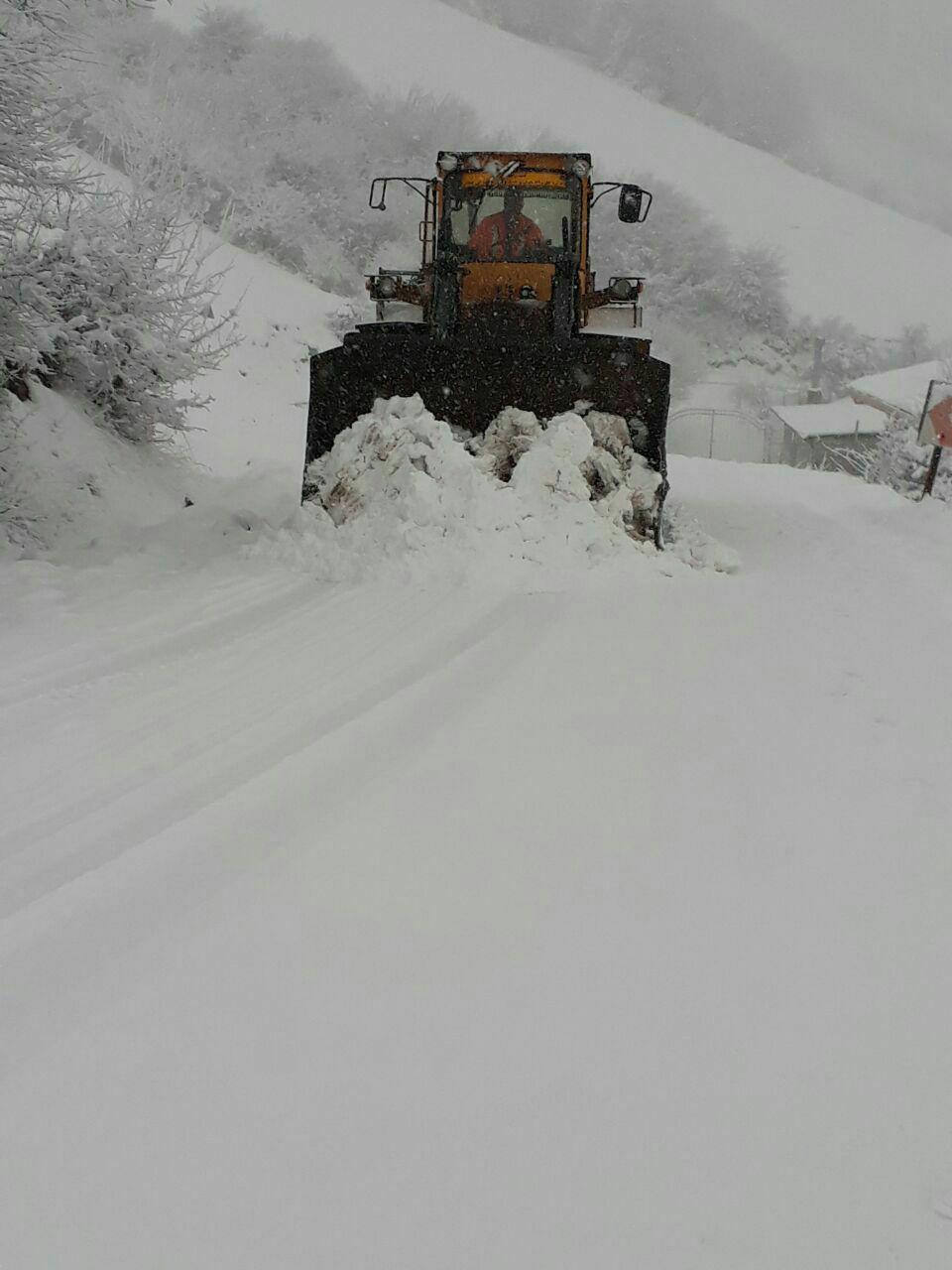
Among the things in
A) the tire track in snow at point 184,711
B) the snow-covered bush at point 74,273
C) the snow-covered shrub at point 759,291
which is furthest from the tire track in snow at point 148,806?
the snow-covered shrub at point 759,291

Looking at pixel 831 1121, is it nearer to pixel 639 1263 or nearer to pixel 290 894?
pixel 639 1263

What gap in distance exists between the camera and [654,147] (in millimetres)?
37562

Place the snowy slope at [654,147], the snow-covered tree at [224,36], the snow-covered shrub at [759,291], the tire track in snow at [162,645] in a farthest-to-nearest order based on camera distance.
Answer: the snow-covered shrub at [759,291] → the snowy slope at [654,147] → the snow-covered tree at [224,36] → the tire track in snow at [162,645]

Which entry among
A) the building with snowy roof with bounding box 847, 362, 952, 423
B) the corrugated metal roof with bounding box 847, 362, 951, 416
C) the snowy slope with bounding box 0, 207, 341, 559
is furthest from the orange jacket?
the corrugated metal roof with bounding box 847, 362, 951, 416

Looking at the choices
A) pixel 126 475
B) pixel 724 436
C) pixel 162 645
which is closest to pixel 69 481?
pixel 126 475

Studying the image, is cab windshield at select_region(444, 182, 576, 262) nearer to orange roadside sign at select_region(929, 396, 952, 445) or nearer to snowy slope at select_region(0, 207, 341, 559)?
snowy slope at select_region(0, 207, 341, 559)

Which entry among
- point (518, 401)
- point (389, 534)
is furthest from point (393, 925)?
point (518, 401)

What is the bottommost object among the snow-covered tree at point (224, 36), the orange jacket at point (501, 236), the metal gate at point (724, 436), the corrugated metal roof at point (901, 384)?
the metal gate at point (724, 436)

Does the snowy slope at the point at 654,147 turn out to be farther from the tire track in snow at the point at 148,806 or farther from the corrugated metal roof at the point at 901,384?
the tire track in snow at the point at 148,806

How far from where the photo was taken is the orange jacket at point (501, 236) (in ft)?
24.3

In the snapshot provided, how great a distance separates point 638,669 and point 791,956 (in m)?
1.95

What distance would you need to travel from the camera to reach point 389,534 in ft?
18.1

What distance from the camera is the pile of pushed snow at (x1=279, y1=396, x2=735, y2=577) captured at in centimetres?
550

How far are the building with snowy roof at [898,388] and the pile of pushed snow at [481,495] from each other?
22.5 m
